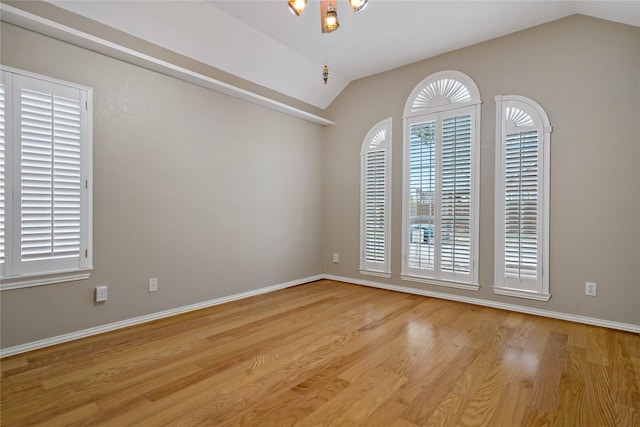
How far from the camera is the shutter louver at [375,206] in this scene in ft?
15.2

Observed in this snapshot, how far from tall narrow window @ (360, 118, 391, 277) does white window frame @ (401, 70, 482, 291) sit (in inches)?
10.5

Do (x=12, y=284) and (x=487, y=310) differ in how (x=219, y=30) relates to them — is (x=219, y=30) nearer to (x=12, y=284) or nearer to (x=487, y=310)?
(x=12, y=284)

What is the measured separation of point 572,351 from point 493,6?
312 cm

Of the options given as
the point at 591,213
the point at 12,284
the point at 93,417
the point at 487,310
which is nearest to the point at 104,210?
the point at 12,284

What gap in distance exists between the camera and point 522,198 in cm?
350

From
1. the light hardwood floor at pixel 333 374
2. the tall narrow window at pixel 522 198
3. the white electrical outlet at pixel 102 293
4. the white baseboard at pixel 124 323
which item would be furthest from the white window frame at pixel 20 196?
the tall narrow window at pixel 522 198

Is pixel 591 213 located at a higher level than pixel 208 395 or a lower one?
higher

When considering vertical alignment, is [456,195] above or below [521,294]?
above

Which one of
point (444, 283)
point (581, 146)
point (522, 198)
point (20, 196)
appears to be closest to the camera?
point (20, 196)

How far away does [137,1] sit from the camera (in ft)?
9.10

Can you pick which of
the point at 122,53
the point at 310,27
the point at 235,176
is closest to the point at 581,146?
the point at 310,27

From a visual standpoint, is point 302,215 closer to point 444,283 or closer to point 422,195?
point 422,195

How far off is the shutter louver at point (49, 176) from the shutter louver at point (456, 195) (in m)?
3.81

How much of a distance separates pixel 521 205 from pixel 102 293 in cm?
423
